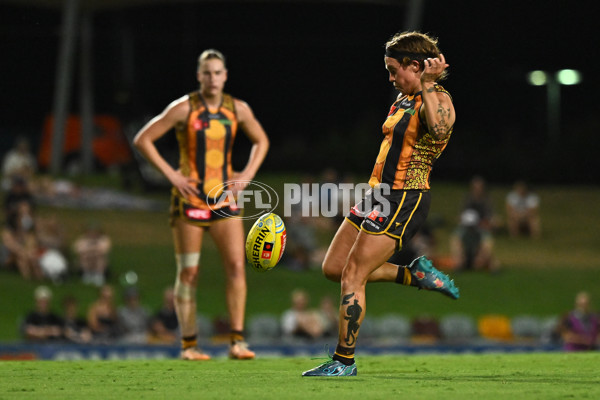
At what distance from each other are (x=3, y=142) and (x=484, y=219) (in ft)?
65.1

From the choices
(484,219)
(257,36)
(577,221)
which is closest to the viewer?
(484,219)

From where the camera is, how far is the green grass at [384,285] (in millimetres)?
19938

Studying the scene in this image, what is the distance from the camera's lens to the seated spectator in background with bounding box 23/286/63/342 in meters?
15.7

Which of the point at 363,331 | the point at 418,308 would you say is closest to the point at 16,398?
the point at 363,331

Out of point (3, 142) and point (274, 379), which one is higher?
point (3, 142)

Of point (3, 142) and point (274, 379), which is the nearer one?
point (274, 379)

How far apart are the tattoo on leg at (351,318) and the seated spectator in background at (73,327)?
9.39 m

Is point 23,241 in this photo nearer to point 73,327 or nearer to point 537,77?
point 73,327

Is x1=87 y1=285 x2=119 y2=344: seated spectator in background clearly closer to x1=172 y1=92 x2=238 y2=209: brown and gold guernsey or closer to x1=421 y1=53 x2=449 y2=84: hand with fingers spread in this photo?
x1=172 y1=92 x2=238 y2=209: brown and gold guernsey

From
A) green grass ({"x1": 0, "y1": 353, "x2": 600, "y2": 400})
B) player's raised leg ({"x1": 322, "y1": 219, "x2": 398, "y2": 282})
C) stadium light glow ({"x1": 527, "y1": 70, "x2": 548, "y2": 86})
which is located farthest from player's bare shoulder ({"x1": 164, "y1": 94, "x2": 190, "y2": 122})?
stadium light glow ({"x1": 527, "y1": 70, "x2": 548, "y2": 86})

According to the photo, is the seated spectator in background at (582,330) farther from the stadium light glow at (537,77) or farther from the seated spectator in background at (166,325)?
the stadium light glow at (537,77)

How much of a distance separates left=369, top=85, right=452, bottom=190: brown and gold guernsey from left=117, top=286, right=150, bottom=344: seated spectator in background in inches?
386

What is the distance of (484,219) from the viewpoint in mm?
22750

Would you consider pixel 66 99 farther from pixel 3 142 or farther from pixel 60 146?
pixel 3 142
